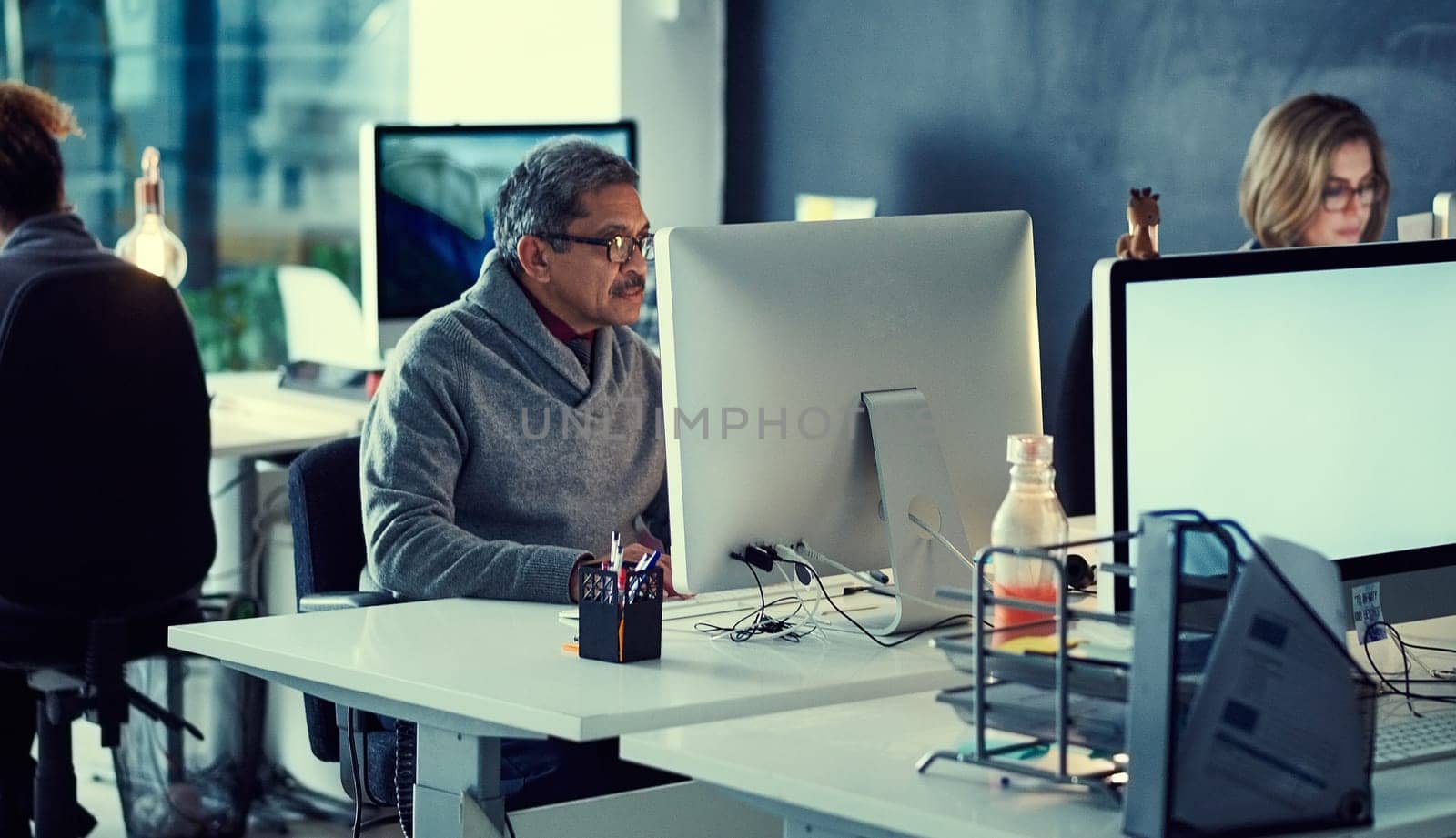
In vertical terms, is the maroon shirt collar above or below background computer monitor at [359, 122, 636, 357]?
below

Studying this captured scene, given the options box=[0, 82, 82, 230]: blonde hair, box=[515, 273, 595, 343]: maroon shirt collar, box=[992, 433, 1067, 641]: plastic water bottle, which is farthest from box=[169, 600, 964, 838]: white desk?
box=[0, 82, 82, 230]: blonde hair

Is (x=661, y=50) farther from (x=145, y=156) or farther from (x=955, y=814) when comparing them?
(x=955, y=814)

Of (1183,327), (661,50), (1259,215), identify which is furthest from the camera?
(661,50)

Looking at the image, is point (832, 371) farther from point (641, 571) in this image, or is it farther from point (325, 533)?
point (325, 533)

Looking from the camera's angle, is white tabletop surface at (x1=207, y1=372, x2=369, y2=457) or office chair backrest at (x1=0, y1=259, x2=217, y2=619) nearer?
office chair backrest at (x1=0, y1=259, x2=217, y2=619)

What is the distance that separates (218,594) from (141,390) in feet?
3.00

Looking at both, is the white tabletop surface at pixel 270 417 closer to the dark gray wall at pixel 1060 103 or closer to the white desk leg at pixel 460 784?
the dark gray wall at pixel 1060 103

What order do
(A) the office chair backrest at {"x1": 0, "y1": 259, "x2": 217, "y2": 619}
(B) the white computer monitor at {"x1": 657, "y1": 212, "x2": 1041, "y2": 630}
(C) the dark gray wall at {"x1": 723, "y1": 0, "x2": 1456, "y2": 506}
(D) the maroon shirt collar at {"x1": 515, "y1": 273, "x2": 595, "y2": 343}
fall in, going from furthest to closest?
(C) the dark gray wall at {"x1": 723, "y1": 0, "x2": 1456, "y2": 506} < (A) the office chair backrest at {"x1": 0, "y1": 259, "x2": 217, "y2": 619} < (D) the maroon shirt collar at {"x1": 515, "y1": 273, "x2": 595, "y2": 343} < (B) the white computer monitor at {"x1": 657, "y1": 212, "x2": 1041, "y2": 630}

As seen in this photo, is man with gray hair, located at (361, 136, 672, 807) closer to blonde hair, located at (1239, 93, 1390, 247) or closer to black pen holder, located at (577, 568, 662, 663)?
black pen holder, located at (577, 568, 662, 663)

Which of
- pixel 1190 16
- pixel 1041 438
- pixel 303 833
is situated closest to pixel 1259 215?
pixel 1190 16

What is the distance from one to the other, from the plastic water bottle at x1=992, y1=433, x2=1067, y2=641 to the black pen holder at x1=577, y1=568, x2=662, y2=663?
0.33 m

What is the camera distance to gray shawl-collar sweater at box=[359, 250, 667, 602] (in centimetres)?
216

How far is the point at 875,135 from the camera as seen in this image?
440 cm

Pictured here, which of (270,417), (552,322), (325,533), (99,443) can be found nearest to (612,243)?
(552,322)
